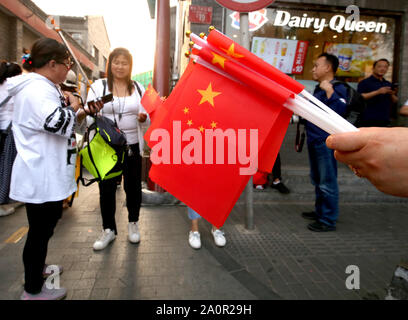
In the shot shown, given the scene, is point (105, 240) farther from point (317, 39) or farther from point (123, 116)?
point (317, 39)

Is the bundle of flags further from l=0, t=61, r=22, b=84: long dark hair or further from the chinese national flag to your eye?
l=0, t=61, r=22, b=84: long dark hair

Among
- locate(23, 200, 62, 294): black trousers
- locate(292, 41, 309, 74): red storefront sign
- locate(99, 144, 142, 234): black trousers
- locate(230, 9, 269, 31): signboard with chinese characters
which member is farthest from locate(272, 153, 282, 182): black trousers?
locate(23, 200, 62, 294): black trousers

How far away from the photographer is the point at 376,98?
5.59 meters

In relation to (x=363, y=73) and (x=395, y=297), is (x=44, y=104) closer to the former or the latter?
(x=395, y=297)

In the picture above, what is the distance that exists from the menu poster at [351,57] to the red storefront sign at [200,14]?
124 inches

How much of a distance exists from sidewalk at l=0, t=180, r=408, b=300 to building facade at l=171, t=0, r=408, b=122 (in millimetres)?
4020

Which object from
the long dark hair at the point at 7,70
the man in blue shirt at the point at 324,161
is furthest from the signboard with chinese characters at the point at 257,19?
the long dark hair at the point at 7,70

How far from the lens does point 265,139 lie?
4.50ft

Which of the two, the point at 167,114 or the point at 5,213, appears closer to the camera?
the point at 167,114

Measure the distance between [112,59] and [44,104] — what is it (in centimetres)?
129

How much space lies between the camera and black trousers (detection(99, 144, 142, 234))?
3127mm

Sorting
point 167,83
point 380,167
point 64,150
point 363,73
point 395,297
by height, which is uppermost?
point 363,73

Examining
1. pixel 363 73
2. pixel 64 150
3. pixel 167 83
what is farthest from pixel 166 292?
pixel 363 73

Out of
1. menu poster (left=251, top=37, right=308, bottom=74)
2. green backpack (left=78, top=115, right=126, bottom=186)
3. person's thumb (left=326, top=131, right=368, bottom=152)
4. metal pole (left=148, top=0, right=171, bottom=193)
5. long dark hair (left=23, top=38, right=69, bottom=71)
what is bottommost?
green backpack (left=78, top=115, right=126, bottom=186)
